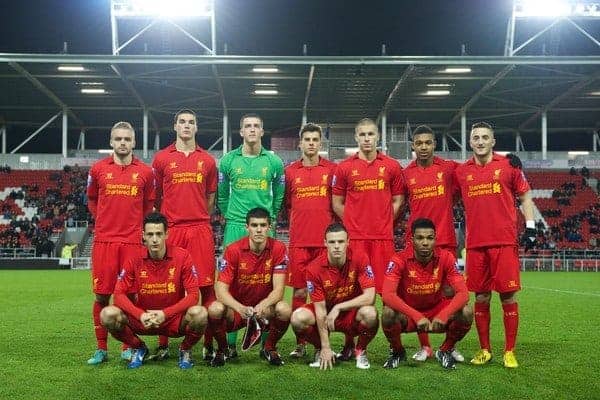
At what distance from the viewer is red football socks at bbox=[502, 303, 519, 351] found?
5297mm

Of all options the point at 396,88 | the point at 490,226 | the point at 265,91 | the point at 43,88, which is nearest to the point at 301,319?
the point at 490,226

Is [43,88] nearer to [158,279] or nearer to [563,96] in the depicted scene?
[563,96]

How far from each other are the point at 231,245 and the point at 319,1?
2538cm

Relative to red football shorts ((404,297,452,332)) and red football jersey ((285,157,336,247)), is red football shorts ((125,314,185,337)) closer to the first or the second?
red football jersey ((285,157,336,247))

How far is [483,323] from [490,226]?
789 mm

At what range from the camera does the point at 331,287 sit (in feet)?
17.6

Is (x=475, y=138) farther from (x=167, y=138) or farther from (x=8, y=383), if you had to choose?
(x=167, y=138)

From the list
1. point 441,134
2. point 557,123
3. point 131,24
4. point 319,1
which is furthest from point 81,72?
point 557,123

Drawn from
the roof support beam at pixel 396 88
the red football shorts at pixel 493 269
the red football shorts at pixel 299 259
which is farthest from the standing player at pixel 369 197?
the roof support beam at pixel 396 88

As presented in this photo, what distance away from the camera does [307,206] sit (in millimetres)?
6074

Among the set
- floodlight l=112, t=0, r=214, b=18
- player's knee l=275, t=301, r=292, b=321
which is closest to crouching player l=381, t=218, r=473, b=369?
player's knee l=275, t=301, r=292, b=321

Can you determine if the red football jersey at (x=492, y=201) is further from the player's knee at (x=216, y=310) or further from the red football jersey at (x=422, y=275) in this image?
the player's knee at (x=216, y=310)

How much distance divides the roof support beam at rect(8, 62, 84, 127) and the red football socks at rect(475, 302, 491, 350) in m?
20.5

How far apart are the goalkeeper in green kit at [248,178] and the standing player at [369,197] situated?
1.88 feet
